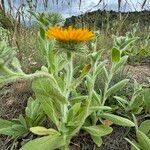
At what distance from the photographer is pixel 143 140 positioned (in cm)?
316

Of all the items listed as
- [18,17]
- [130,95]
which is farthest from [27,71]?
[130,95]

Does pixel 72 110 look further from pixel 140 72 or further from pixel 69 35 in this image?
pixel 140 72

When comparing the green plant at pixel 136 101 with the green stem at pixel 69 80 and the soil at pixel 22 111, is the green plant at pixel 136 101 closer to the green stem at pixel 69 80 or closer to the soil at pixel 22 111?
the soil at pixel 22 111

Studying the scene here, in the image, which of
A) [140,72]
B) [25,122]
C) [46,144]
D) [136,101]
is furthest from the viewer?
[140,72]

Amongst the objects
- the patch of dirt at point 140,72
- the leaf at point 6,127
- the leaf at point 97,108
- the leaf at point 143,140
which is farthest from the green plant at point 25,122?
the patch of dirt at point 140,72

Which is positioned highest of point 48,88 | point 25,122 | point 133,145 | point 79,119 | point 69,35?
point 69,35

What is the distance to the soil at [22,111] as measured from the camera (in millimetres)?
3250

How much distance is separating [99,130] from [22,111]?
813mm

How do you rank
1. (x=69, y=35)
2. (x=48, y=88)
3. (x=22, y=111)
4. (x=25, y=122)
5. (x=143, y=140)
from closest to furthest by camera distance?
1. (x=69, y=35)
2. (x=48, y=88)
3. (x=143, y=140)
4. (x=25, y=122)
5. (x=22, y=111)

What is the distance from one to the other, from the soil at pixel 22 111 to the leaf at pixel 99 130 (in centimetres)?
16

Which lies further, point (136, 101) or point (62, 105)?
point (136, 101)

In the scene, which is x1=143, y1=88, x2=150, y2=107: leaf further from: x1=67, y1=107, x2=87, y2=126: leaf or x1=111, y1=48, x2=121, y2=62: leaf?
x1=67, y1=107, x2=87, y2=126: leaf

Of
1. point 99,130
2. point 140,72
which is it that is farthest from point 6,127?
point 140,72

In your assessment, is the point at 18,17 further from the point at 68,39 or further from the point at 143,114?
the point at 68,39
